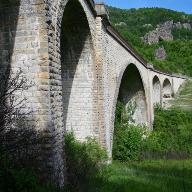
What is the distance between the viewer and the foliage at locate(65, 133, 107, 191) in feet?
28.8

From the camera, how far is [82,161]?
10.9 meters

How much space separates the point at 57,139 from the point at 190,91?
36566 millimetres

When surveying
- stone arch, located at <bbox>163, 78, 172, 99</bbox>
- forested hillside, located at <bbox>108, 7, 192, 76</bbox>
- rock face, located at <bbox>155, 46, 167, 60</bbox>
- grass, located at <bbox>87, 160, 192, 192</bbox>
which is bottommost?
grass, located at <bbox>87, 160, 192, 192</bbox>

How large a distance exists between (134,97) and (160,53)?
1280 inches

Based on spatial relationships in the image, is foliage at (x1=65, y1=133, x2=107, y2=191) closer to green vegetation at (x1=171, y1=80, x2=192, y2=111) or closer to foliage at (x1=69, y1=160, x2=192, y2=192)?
foliage at (x1=69, y1=160, x2=192, y2=192)

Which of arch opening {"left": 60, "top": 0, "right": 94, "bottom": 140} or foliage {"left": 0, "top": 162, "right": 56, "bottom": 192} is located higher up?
arch opening {"left": 60, "top": 0, "right": 94, "bottom": 140}

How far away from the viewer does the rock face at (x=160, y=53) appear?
55000mm

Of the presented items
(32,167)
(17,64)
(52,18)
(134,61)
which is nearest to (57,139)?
(32,167)

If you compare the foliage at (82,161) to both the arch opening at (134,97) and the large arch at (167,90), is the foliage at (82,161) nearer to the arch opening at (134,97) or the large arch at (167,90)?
the arch opening at (134,97)

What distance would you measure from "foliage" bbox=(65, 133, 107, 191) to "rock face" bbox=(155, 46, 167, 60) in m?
43.4

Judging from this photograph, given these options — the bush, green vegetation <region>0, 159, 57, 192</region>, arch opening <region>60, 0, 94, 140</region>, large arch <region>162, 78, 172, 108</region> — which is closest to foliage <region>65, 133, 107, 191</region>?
arch opening <region>60, 0, 94, 140</region>

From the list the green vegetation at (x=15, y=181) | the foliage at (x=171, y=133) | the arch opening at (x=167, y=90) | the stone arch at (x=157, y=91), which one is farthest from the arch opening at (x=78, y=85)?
the arch opening at (x=167, y=90)

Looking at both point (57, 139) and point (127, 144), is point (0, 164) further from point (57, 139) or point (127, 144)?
point (127, 144)

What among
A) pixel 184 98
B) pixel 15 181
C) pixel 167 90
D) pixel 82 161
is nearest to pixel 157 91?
pixel 184 98
